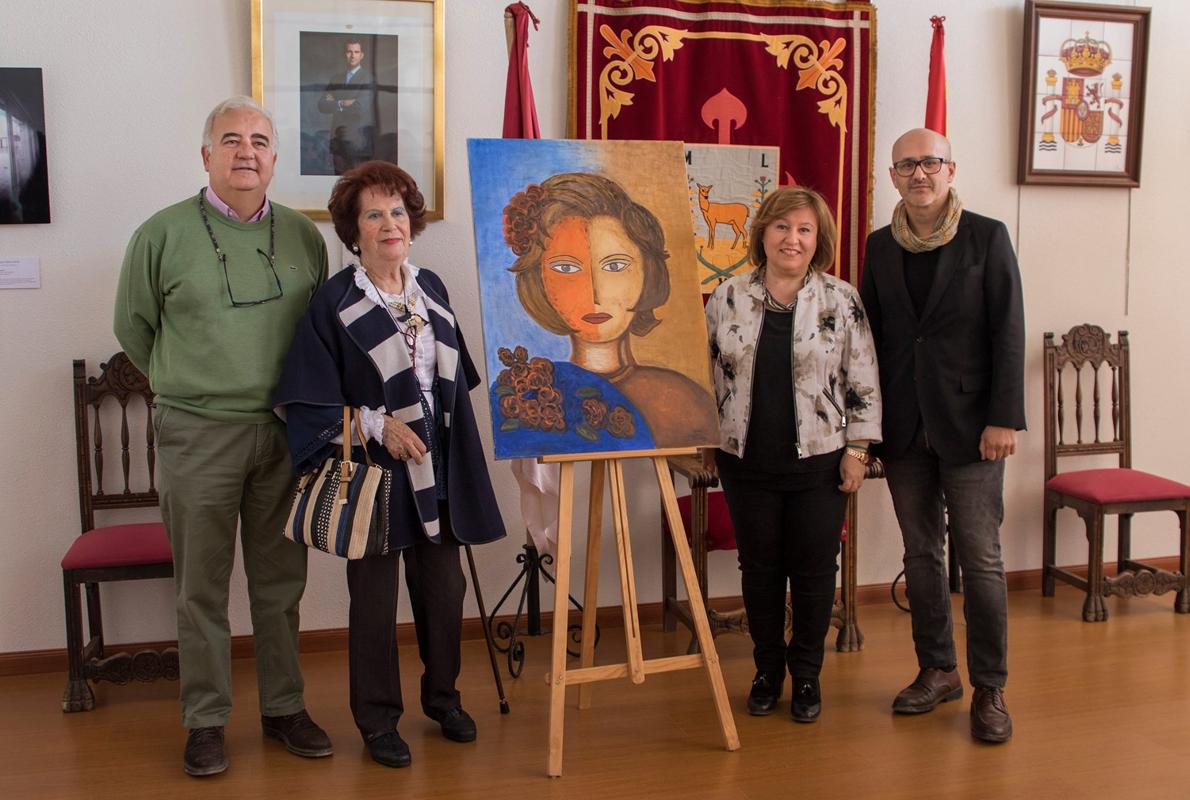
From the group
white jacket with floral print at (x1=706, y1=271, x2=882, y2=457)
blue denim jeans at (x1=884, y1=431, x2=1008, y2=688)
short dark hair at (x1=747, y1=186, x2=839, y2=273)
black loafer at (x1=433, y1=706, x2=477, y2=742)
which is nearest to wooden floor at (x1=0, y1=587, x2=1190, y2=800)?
black loafer at (x1=433, y1=706, x2=477, y2=742)

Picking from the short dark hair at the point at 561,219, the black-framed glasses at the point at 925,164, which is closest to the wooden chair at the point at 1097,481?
the black-framed glasses at the point at 925,164

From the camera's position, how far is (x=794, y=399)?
108 inches

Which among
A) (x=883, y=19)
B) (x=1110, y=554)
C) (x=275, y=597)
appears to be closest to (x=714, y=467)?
(x=275, y=597)

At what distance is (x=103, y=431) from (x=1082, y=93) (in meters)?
3.82

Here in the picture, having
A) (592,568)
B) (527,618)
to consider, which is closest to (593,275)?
(592,568)

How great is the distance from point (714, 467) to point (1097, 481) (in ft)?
5.77

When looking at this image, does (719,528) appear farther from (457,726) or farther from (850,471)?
(457,726)

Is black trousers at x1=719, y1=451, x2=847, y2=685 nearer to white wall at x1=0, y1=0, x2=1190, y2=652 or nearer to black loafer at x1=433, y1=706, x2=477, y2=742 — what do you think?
black loafer at x1=433, y1=706, x2=477, y2=742

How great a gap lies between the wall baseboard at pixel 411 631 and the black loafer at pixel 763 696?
0.89m

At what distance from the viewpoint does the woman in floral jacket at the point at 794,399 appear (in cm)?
274

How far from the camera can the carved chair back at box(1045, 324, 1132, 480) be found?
4125 mm

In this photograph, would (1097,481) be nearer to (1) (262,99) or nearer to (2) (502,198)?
(2) (502,198)

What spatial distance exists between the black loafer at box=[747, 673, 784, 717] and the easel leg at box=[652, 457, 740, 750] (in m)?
0.22

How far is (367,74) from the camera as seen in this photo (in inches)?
136
